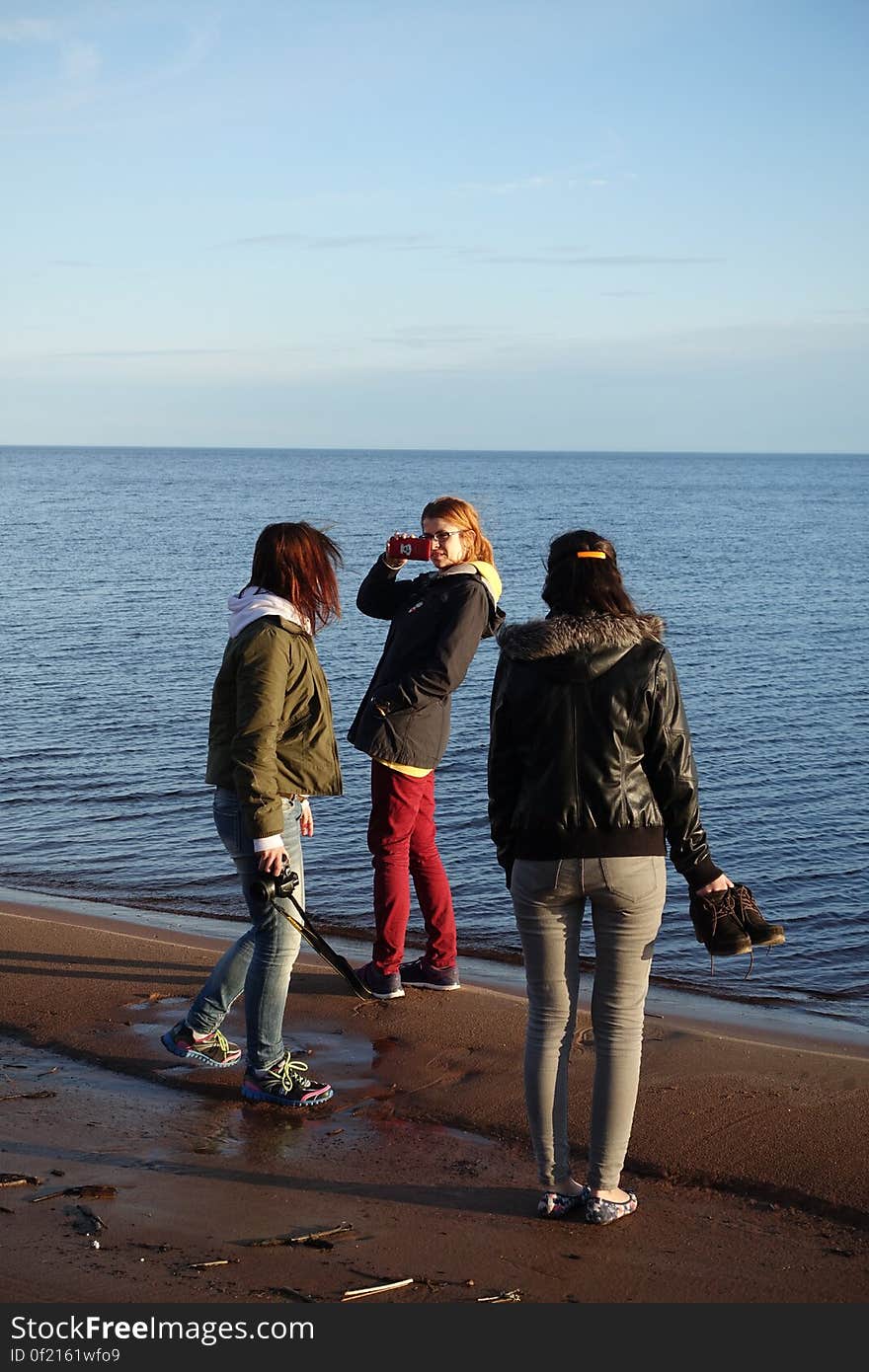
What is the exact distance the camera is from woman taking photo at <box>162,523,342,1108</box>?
4.46 metres

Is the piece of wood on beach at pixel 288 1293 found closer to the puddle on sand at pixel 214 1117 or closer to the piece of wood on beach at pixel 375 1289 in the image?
the piece of wood on beach at pixel 375 1289

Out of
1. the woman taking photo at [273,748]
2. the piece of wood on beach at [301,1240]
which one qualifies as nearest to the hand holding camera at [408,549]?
the woman taking photo at [273,748]

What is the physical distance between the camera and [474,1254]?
3.58 metres

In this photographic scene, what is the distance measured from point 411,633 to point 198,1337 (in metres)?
3.03

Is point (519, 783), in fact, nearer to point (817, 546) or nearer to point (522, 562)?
point (522, 562)

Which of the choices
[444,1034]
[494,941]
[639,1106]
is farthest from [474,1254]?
[494,941]

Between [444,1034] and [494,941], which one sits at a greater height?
[444,1034]

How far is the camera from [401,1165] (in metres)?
4.21

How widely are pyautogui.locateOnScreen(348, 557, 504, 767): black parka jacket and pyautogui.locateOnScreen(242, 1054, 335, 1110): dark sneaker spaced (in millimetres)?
1394

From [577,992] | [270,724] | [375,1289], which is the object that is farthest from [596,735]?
[375,1289]

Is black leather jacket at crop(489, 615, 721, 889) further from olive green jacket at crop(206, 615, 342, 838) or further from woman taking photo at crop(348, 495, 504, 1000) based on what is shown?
woman taking photo at crop(348, 495, 504, 1000)

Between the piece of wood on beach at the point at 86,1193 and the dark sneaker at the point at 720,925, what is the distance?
1.92m

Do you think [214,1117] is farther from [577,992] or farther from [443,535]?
[443,535]

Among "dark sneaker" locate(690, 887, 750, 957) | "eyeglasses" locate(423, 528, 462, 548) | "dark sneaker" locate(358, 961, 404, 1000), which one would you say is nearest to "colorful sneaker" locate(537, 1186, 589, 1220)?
"dark sneaker" locate(690, 887, 750, 957)
